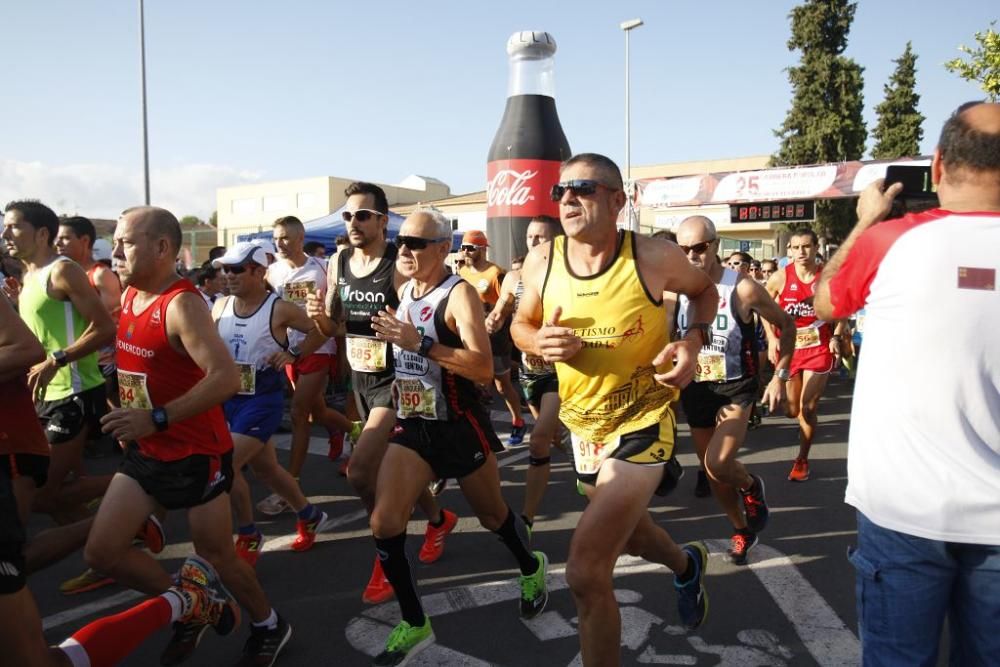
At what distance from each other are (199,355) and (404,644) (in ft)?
4.98

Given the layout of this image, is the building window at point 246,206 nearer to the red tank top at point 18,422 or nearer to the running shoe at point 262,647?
the red tank top at point 18,422

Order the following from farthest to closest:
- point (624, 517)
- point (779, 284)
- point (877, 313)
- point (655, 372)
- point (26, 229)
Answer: point (779, 284), point (26, 229), point (655, 372), point (624, 517), point (877, 313)

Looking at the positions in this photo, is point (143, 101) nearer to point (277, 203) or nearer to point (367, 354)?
point (367, 354)

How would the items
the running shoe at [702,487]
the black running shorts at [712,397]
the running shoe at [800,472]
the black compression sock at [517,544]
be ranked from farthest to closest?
the running shoe at [800,472] < the running shoe at [702,487] < the black running shorts at [712,397] < the black compression sock at [517,544]

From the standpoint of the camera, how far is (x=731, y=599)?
3.71 m

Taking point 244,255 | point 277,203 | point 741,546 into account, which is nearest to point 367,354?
point 244,255

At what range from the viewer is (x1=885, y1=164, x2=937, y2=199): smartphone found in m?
2.05

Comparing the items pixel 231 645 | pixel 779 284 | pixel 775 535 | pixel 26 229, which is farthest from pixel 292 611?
pixel 779 284

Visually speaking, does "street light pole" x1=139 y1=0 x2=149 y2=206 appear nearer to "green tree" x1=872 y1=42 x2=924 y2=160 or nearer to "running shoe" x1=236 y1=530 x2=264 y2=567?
"running shoe" x1=236 y1=530 x2=264 y2=567

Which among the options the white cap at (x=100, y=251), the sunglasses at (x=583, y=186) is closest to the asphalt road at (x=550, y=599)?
the sunglasses at (x=583, y=186)

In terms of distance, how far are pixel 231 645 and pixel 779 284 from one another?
5798 mm

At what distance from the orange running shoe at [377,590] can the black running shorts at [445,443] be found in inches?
29.0

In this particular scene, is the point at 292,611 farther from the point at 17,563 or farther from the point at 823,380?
the point at 823,380

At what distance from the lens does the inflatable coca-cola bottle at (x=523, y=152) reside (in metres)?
12.4
